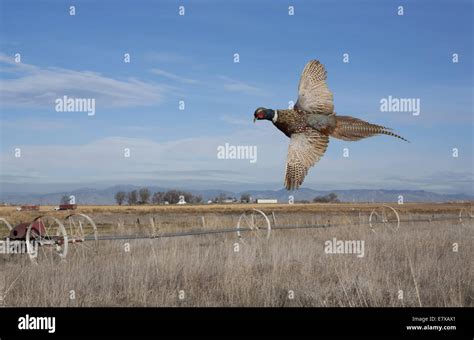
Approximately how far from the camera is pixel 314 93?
14.9 ft

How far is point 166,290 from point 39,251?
4.17 metres

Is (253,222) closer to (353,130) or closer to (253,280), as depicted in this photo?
(253,280)

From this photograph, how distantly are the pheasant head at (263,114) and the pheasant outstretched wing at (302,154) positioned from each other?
0.24m

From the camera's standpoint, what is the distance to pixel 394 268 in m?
7.95

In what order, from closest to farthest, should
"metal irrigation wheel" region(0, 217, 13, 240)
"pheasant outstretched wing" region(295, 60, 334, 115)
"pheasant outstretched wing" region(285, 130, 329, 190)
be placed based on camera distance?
"pheasant outstretched wing" region(285, 130, 329, 190)
"pheasant outstretched wing" region(295, 60, 334, 115)
"metal irrigation wheel" region(0, 217, 13, 240)

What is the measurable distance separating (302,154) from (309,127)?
0.25 metres

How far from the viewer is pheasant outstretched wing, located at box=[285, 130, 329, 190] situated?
423cm

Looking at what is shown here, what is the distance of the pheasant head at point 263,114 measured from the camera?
426 cm
